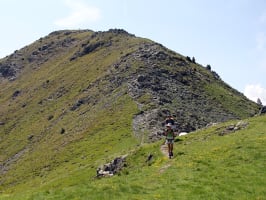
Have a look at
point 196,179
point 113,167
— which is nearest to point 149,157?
point 113,167

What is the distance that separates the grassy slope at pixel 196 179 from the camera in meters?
28.9

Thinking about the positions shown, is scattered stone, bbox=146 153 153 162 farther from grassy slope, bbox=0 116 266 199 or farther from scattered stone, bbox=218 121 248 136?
scattered stone, bbox=218 121 248 136

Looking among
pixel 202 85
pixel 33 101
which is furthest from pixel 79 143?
pixel 33 101

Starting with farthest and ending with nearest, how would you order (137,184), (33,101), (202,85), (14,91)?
(14,91) → (33,101) → (202,85) → (137,184)

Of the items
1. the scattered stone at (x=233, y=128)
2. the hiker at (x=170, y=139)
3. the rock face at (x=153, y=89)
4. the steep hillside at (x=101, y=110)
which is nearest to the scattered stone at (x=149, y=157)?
the scattered stone at (x=233, y=128)

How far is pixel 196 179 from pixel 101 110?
283 ft

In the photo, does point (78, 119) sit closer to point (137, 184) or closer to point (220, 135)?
point (220, 135)

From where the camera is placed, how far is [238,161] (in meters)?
35.6

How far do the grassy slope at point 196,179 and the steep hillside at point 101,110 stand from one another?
31.5 metres

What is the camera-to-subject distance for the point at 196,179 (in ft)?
105

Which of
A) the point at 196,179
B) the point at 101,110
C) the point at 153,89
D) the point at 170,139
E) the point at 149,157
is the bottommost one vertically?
the point at 196,179

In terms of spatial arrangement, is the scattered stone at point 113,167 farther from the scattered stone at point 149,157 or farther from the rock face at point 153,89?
the rock face at point 153,89

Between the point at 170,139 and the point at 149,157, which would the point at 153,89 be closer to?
the point at 149,157

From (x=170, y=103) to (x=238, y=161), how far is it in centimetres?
7435
